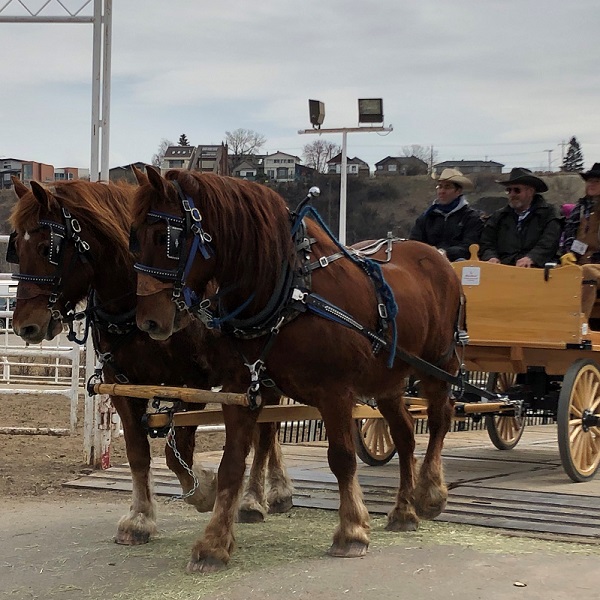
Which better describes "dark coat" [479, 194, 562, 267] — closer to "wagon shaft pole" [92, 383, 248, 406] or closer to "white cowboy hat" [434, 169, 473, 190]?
"white cowboy hat" [434, 169, 473, 190]

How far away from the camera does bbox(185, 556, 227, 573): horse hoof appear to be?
4.27m

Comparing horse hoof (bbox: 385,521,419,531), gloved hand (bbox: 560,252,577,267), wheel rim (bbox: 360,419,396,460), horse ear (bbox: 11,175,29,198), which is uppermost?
horse ear (bbox: 11,175,29,198)

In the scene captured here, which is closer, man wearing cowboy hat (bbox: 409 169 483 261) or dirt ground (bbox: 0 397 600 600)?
dirt ground (bbox: 0 397 600 600)

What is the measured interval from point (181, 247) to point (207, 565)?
1.50 meters

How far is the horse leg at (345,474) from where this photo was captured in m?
4.48

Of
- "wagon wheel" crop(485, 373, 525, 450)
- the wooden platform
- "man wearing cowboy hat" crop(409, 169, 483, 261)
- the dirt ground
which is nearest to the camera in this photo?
the dirt ground

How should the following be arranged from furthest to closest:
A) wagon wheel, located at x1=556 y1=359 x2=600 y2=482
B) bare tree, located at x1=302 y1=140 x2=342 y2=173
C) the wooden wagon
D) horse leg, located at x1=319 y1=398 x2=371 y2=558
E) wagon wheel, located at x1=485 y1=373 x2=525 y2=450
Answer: bare tree, located at x1=302 y1=140 x2=342 y2=173 → wagon wheel, located at x1=485 y1=373 x2=525 y2=450 → the wooden wagon → wagon wheel, located at x1=556 y1=359 x2=600 y2=482 → horse leg, located at x1=319 y1=398 x2=371 y2=558

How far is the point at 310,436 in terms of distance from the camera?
991 centimetres

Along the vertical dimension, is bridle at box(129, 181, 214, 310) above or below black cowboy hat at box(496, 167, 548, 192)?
below

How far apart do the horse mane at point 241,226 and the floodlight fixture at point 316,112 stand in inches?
520

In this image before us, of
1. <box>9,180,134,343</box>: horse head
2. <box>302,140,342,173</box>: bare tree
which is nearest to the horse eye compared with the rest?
<box>9,180,134,343</box>: horse head

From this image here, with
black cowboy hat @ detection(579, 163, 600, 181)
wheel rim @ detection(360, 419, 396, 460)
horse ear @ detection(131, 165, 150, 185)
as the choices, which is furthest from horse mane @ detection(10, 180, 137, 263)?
black cowboy hat @ detection(579, 163, 600, 181)

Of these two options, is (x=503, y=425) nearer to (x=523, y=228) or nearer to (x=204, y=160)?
(x=523, y=228)

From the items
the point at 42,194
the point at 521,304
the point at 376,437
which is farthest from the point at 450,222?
the point at 42,194
